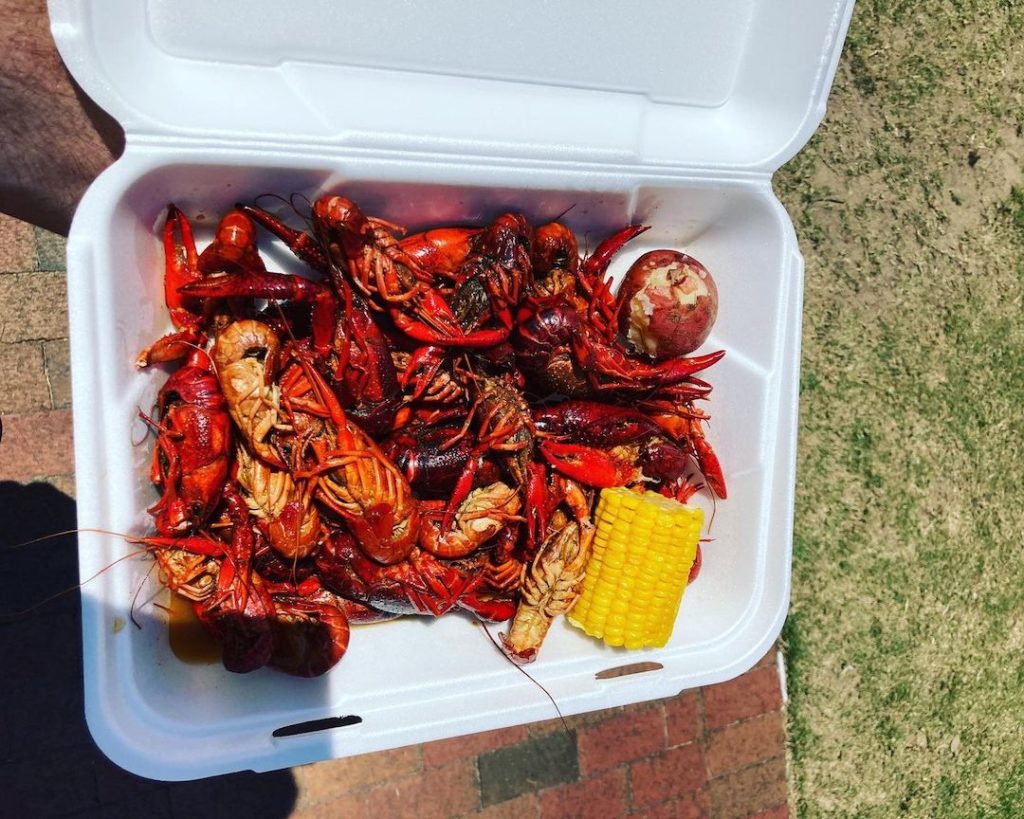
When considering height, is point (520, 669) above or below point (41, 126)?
below

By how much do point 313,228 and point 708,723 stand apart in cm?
280

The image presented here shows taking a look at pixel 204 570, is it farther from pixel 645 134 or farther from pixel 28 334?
pixel 645 134

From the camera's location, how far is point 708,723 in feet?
11.4

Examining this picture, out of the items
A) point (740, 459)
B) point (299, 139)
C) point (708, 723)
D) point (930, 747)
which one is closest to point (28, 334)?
point (299, 139)

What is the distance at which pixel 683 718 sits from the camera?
344 cm

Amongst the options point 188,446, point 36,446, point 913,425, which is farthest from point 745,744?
point 36,446

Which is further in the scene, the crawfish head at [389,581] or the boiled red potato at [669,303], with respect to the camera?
the boiled red potato at [669,303]

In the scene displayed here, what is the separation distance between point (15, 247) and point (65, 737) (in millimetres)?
1855

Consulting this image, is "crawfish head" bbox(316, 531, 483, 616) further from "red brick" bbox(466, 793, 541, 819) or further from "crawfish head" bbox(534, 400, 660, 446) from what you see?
"red brick" bbox(466, 793, 541, 819)

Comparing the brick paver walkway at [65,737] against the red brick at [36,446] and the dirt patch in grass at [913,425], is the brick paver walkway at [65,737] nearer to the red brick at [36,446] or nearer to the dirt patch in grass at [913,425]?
the red brick at [36,446]

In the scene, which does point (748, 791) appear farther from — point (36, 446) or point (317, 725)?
point (36, 446)

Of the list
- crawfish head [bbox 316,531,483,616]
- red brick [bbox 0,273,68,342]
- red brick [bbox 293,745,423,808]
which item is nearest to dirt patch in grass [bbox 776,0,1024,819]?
red brick [bbox 293,745,423,808]

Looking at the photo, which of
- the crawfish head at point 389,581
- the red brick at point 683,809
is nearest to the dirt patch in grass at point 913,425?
the red brick at point 683,809

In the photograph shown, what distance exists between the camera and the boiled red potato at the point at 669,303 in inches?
100
